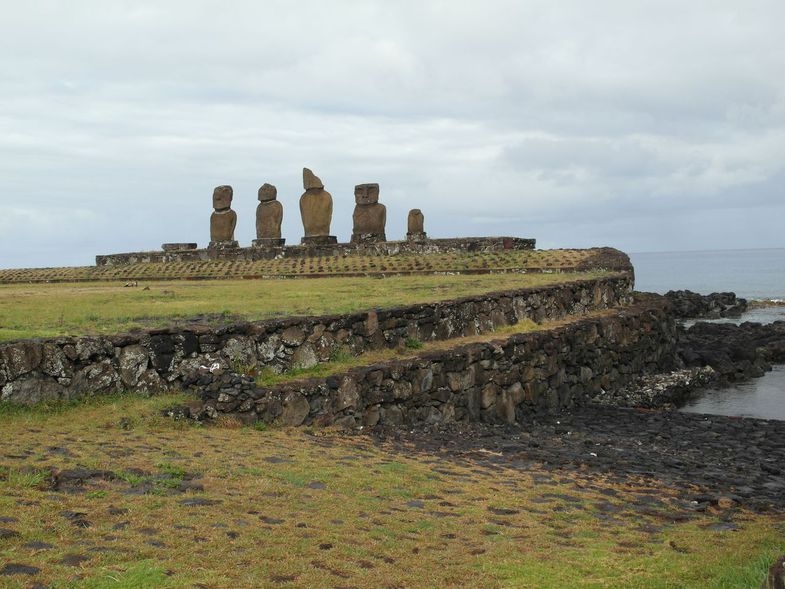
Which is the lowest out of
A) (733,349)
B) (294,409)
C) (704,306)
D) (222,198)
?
(294,409)

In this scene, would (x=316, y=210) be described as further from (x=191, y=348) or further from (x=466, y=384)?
(x=191, y=348)

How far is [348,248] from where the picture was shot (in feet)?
133

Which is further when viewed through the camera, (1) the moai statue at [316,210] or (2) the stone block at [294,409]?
(1) the moai statue at [316,210]

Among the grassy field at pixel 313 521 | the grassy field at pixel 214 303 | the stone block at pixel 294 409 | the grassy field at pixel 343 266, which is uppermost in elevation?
the grassy field at pixel 343 266

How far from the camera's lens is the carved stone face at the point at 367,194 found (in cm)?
4222

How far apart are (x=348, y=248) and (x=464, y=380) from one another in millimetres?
23927

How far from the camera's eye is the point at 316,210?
1671 inches

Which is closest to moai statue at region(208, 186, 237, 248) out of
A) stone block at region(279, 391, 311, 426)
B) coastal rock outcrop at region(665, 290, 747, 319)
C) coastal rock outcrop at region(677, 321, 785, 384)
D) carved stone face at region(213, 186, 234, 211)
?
carved stone face at region(213, 186, 234, 211)

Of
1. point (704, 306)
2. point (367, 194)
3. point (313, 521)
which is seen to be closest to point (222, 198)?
point (367, 194)

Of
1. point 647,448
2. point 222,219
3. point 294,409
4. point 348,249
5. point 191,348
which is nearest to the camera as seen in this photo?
point 294,409

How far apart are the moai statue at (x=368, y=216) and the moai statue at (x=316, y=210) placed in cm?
131

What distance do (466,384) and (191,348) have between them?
19.4ft

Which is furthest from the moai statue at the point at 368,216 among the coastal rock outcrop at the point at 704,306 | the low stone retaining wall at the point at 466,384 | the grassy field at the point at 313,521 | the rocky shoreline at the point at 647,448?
the grassy field at the point at 313,521

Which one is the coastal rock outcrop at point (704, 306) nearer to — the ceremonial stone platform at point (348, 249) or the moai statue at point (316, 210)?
the ceremonial stone platform at point (348, 249)
